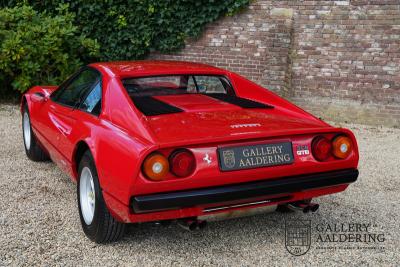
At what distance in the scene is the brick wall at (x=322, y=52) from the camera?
24.5 ft

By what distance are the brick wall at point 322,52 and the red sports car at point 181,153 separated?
14.3 ft

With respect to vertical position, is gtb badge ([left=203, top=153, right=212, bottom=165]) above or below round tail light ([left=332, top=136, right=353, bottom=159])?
above

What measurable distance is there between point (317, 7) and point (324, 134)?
17.4ft

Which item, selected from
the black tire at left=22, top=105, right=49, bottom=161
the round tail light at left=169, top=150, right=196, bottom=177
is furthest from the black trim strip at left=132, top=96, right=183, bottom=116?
the black tire at left=22, top=105, right=49, bottom=161

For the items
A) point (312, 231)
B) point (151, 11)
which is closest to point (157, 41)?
point (151, 11)

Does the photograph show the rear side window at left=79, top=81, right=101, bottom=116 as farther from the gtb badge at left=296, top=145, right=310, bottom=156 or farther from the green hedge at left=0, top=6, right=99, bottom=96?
the green hedge at left=0, top=6, right=99, bottom=96

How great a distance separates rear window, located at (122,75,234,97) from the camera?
3.63m

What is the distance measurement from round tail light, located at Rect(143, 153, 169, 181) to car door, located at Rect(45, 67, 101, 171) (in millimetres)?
1123

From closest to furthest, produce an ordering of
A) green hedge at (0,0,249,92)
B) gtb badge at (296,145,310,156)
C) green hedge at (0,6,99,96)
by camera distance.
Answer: gtb badge at (296,145,310,156) < green hedge at (0,6,99,96) < green hedge at (0,0,249,92)

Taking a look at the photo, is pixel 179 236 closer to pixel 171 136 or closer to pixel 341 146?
pixel 171 136

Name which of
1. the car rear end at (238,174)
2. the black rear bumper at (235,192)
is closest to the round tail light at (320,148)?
the car rear end at (238,174)

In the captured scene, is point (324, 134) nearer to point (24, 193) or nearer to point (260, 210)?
point (260, 210)

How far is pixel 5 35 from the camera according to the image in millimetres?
8117

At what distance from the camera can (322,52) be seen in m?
7.81
